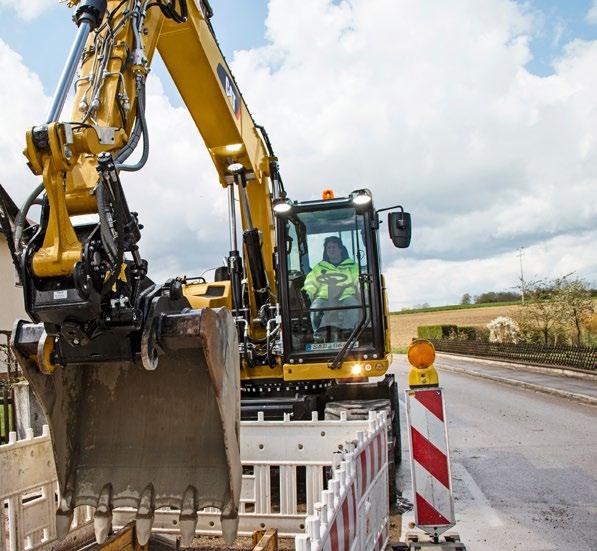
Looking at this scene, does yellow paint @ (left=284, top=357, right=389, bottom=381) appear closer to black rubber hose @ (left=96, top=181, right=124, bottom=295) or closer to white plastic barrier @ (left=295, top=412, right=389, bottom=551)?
white plastic barrier @ (left=295, top=412, right=389, bottom=551)

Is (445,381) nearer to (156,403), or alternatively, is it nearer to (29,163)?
(156,403)

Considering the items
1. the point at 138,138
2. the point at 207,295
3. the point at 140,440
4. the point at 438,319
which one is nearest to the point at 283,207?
the point at 207,295

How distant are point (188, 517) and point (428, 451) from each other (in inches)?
72.9

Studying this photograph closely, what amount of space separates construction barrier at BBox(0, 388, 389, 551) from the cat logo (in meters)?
3.35

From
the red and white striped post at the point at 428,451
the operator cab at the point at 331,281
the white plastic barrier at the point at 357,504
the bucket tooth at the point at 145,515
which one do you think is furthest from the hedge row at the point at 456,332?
the bucket tooth at the point at 145,515

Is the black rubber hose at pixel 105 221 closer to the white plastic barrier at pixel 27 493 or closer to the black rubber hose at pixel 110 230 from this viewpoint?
the black rubber hose at pixel 110 230

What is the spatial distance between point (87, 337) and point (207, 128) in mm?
4260

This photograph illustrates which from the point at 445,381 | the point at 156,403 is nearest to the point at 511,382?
the point at 445,381

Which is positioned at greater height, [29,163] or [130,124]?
[130,124]

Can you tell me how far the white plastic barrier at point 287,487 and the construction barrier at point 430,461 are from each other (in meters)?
0.30

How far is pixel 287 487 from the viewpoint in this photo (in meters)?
5.21

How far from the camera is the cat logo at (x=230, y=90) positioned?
21.5 feet

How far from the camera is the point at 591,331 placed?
29047 mm

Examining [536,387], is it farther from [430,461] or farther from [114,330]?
[114,330]
